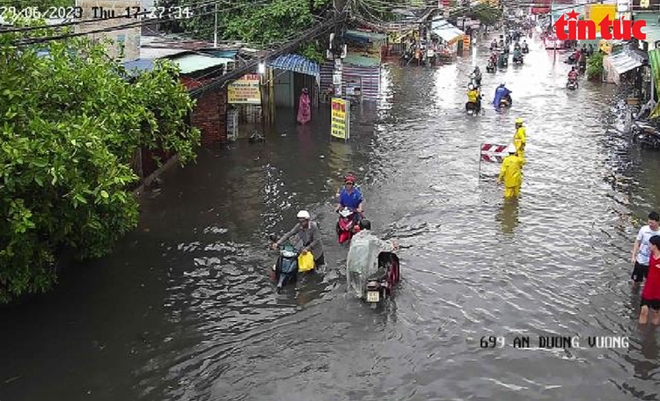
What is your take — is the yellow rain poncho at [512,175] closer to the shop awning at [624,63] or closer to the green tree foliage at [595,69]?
the shop awning at [624,63]

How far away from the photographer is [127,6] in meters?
14.7

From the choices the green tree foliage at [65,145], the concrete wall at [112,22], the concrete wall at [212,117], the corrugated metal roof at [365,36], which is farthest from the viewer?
the corrugated metal roof at [365,36]

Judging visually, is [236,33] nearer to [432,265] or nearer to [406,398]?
[432,265]

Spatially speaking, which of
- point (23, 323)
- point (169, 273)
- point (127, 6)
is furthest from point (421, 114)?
point (23, 323)

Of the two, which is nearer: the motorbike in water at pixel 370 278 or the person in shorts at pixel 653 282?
the person in shorts at pixel 653 282

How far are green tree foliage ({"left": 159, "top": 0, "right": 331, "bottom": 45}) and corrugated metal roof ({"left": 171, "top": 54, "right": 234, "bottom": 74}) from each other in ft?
11.7

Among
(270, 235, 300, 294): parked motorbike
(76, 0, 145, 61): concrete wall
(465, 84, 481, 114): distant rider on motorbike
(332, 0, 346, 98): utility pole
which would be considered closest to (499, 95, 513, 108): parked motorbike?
(465, 84, 481, 114): distant rider on motorbike

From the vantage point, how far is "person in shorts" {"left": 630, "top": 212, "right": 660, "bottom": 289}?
9.87 m

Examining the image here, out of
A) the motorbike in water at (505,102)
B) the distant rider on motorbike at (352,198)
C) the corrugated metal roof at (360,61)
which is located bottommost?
the distant rider on motorbike at (352,198)

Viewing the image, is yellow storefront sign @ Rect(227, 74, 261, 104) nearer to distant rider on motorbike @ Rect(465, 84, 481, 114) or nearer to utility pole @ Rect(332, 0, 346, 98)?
utility pole @ Rect(332, 0, 346, 98)

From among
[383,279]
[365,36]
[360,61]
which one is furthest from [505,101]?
[383,279]

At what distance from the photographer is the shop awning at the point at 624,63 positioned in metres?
27.1

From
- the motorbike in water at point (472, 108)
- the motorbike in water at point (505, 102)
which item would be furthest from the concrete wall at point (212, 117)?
the motorbike in water at point (505, 102)

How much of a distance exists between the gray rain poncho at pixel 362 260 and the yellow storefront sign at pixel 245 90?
11.3 m
